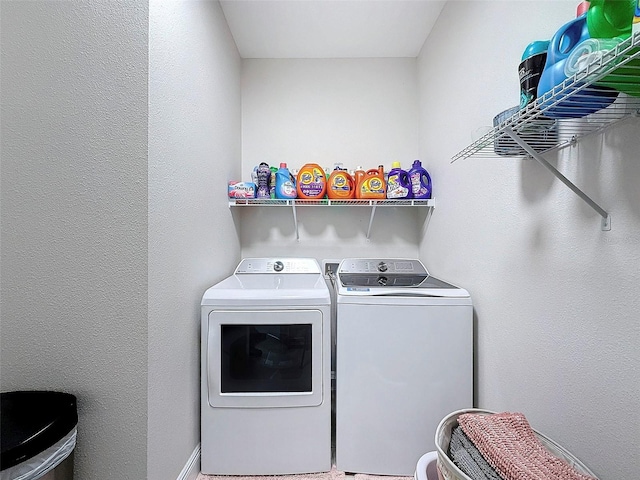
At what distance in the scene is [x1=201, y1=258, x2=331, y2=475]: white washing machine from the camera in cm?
169

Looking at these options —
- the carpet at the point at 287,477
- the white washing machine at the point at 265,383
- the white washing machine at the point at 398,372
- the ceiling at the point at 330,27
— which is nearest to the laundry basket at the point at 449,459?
the white washing machine at the point at 398,372

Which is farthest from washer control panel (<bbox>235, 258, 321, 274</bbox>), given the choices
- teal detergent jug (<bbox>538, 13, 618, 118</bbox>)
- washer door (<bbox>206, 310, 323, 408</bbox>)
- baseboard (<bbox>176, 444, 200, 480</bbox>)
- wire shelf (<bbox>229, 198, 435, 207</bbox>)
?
teal detergent jug (<bbox>538, 13, 618, 118</bbox>)

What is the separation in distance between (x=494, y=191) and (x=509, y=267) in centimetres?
35

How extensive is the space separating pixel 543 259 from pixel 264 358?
1329mm

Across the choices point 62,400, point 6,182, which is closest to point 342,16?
point 6,182

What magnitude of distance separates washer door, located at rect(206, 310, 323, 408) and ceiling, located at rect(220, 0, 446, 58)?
1921 mm

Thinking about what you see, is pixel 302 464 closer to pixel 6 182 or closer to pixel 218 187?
pixel 218 187

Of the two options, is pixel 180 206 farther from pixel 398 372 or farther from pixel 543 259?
pixel 543 259

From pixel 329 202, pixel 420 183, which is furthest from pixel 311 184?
pixel 420 183

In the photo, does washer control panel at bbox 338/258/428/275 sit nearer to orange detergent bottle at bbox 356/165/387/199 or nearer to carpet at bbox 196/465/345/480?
orange detergent bottle at bbox 356/165/387/199

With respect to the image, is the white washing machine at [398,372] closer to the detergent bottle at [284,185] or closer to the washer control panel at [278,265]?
the washer control panel at [278,265]

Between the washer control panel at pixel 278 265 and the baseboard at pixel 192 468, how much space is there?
1.12 m

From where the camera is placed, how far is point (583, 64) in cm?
68

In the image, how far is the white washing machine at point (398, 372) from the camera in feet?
5.45
